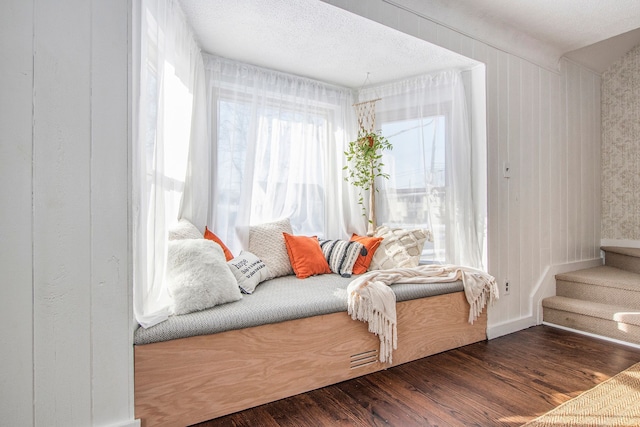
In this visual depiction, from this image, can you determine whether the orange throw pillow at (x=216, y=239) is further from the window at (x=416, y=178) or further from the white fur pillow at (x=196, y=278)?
the window at (x=416, y=178)

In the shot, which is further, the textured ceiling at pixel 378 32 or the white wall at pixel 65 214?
the textured ceiling at pixel 378 32

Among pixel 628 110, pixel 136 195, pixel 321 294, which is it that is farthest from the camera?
pixel 628 110

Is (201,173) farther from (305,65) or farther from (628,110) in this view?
(628,110)

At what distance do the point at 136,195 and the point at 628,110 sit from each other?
444 cm

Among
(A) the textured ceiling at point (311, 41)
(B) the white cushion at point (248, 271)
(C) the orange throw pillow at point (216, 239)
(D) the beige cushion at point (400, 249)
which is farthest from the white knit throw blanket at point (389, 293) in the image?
(A) the textured ceiling at point (311, 41)

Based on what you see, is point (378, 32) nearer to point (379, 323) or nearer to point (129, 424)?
point (379, 323)

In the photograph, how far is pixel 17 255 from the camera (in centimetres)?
127

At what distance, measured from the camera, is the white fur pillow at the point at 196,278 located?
5.64 feet

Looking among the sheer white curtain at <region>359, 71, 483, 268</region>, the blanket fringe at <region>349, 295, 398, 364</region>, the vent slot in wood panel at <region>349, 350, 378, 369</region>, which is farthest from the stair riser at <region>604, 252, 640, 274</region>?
the vent slot in wood panel at <region>349, 350, 378, 369</region>

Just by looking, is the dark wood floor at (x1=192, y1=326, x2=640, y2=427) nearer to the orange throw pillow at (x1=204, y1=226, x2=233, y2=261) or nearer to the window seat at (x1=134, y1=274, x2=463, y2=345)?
the window seat at (x1=134, y1=274, x2=463, y2=345)

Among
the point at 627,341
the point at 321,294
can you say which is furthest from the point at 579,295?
the point at 321,294

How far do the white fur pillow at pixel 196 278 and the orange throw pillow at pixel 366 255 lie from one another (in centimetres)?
108

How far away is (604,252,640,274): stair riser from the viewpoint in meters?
3.39

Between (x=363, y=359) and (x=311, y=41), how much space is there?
2.06 m
